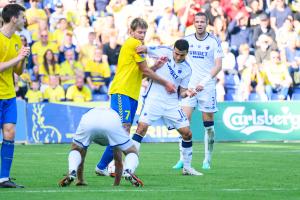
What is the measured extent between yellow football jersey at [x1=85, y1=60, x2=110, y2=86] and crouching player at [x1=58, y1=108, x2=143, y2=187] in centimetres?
1573

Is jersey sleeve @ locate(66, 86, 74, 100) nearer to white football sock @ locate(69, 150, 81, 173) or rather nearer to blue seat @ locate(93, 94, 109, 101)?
blue seat @ locate(93, 94, 109, 101)

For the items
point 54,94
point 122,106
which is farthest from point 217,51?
point 54,94

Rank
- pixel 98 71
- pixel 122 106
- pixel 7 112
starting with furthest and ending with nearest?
pixel 98 71 < pixel 122 106 < pixel 7 112

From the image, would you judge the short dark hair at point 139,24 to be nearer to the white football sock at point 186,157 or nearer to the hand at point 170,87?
the hand at point 170,87

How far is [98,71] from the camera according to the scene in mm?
27406

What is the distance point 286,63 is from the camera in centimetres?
2945

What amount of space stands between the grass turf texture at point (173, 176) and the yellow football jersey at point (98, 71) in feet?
15.6

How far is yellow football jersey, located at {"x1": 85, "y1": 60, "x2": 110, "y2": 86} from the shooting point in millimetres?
27344

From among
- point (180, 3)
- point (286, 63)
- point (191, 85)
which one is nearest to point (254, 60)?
point (286, 63)

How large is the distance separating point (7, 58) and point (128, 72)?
259cm

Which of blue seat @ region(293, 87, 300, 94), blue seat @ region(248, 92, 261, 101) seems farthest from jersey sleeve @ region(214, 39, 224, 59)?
blue seat @ region(293, 87, 300, 94)

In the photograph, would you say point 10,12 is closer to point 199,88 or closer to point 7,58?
point 7,58

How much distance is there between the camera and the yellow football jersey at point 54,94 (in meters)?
26.4

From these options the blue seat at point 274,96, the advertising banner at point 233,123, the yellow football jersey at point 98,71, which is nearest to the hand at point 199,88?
the advertising banner at point 233,123
